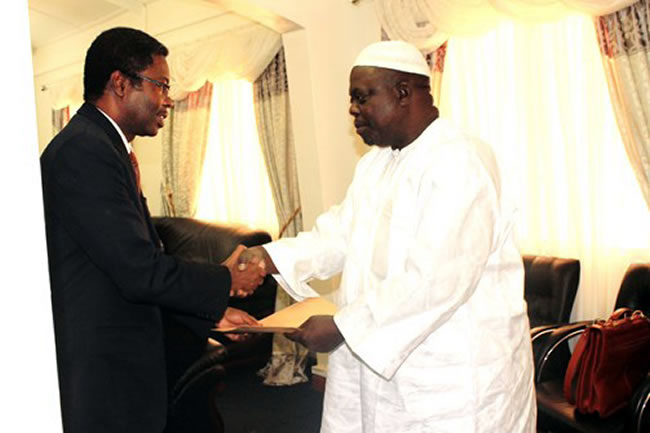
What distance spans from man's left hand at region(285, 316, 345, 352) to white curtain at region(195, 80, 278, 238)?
3147mm

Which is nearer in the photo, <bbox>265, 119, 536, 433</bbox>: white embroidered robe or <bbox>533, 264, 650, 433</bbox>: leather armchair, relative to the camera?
<bbox>265, 119, 536, 433</bbox>: white embroidered robe

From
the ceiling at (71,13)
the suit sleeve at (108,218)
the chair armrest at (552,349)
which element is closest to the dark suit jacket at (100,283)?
the suit sleeve at (108,218)

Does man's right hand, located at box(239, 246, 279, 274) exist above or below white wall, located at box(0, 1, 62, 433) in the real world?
below

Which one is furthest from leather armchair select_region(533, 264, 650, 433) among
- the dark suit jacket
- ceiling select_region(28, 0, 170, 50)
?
ceiling select_region(28, 0, 170, 50)

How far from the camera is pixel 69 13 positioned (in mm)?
5766

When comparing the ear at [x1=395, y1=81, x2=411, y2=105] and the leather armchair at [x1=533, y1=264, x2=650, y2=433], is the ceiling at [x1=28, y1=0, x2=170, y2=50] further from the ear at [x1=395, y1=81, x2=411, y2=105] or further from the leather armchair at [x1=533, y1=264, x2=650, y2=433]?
the leather armchair at [x1=533, y1=264, x2=650, y2=433]

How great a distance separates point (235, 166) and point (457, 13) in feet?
8.49

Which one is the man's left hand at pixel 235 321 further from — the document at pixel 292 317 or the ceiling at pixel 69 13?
the ceiling at pixel 69 13

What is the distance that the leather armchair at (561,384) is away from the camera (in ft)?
6.76

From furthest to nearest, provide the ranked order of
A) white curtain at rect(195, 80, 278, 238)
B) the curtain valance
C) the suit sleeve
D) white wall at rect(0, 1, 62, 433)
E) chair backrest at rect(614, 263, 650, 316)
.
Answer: white curtain at rect(195, 80, 278, 238) → the curtain valance → chair backrest at rect(614, 263, 650, 316) → the suit sleeve → white wall at rect(0, 1, 62, 433)

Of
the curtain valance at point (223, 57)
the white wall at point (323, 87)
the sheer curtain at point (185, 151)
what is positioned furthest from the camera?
the sheer curtain at point (185, 151)

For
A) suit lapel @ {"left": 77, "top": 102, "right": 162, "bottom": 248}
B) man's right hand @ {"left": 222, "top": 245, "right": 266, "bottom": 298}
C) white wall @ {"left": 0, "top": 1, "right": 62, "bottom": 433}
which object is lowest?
man's right hand @ {"left": 222, "top": 245, "right": 266, "bottom": 298}

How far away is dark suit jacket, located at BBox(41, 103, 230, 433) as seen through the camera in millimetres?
1391

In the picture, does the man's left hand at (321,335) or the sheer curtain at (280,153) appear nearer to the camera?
the man's left hand at (321,335)
